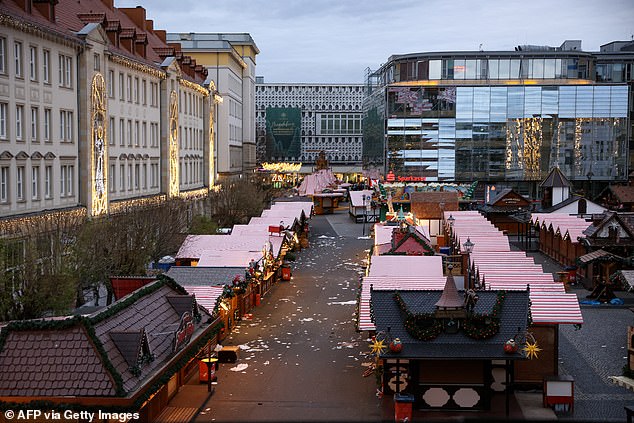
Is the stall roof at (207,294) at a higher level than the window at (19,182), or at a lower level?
lower

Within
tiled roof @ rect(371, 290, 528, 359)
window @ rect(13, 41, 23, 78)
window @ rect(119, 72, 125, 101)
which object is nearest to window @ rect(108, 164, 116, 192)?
window @ rect(119, 72, 125, 101)

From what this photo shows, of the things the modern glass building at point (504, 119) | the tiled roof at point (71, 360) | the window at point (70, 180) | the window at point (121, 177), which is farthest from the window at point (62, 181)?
the modern glass building at point (504, 119)

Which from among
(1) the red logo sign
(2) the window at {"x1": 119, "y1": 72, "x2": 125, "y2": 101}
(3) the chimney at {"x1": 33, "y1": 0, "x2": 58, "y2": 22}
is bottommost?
(1) the red logo sign

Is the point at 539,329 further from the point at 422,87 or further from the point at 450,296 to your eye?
the point at 422,87

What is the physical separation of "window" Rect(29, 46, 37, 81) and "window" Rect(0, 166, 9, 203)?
4182 millimetres

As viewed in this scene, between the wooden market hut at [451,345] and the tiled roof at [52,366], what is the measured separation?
21.6 feet

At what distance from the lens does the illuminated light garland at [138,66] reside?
47.3 metres

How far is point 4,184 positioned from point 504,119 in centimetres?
7361

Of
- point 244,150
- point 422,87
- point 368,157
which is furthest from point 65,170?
point 368,157

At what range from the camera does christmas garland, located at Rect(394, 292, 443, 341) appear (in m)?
20.6

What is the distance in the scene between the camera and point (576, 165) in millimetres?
100250

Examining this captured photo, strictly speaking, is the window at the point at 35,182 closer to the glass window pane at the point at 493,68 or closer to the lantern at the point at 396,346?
the lantern at the point at 396,346

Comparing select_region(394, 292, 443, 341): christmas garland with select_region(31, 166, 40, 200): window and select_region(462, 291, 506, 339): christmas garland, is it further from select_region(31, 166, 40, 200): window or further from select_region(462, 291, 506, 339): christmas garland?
select_region(31, 166, 40, 200): window

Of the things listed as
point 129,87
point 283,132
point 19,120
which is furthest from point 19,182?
point 283,132
